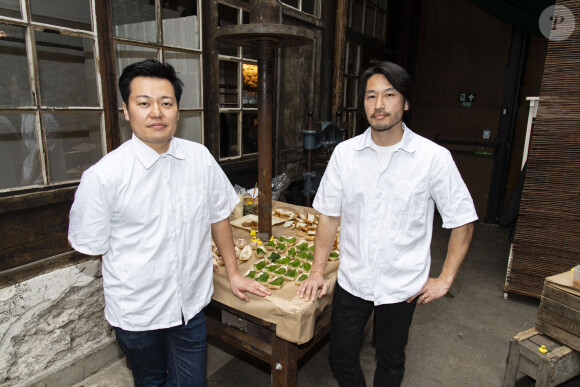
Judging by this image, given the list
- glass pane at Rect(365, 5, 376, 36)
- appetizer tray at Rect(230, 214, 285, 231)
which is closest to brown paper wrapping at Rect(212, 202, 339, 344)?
appetizer tray at Rect(230, 214, 285, 231)

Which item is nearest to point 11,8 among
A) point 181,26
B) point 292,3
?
point 181,26

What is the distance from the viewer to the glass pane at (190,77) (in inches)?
144

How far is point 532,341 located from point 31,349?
3.59 metres

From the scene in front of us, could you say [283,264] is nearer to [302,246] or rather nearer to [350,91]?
[302,246]

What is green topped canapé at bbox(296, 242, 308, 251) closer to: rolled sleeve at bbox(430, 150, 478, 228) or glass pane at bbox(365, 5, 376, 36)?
rolled sleeve at bbox(430, 150, 478, 228)

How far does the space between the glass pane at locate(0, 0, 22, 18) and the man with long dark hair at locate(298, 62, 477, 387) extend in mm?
2250

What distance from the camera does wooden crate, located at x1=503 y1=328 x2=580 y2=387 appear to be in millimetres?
2590

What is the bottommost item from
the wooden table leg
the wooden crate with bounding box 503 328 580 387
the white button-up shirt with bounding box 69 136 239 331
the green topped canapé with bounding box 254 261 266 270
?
the wooden crate with bounding box 503 328 580 387

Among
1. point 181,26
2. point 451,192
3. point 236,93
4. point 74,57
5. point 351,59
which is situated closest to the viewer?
point 451,192

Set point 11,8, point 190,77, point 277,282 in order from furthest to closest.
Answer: point 190,77 → point 11,8 → point 277,282

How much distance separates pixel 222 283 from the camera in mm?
2363

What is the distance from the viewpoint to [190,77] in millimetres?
3756

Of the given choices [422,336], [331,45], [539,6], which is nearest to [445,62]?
[539,6]

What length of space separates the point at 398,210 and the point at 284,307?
0.82m
